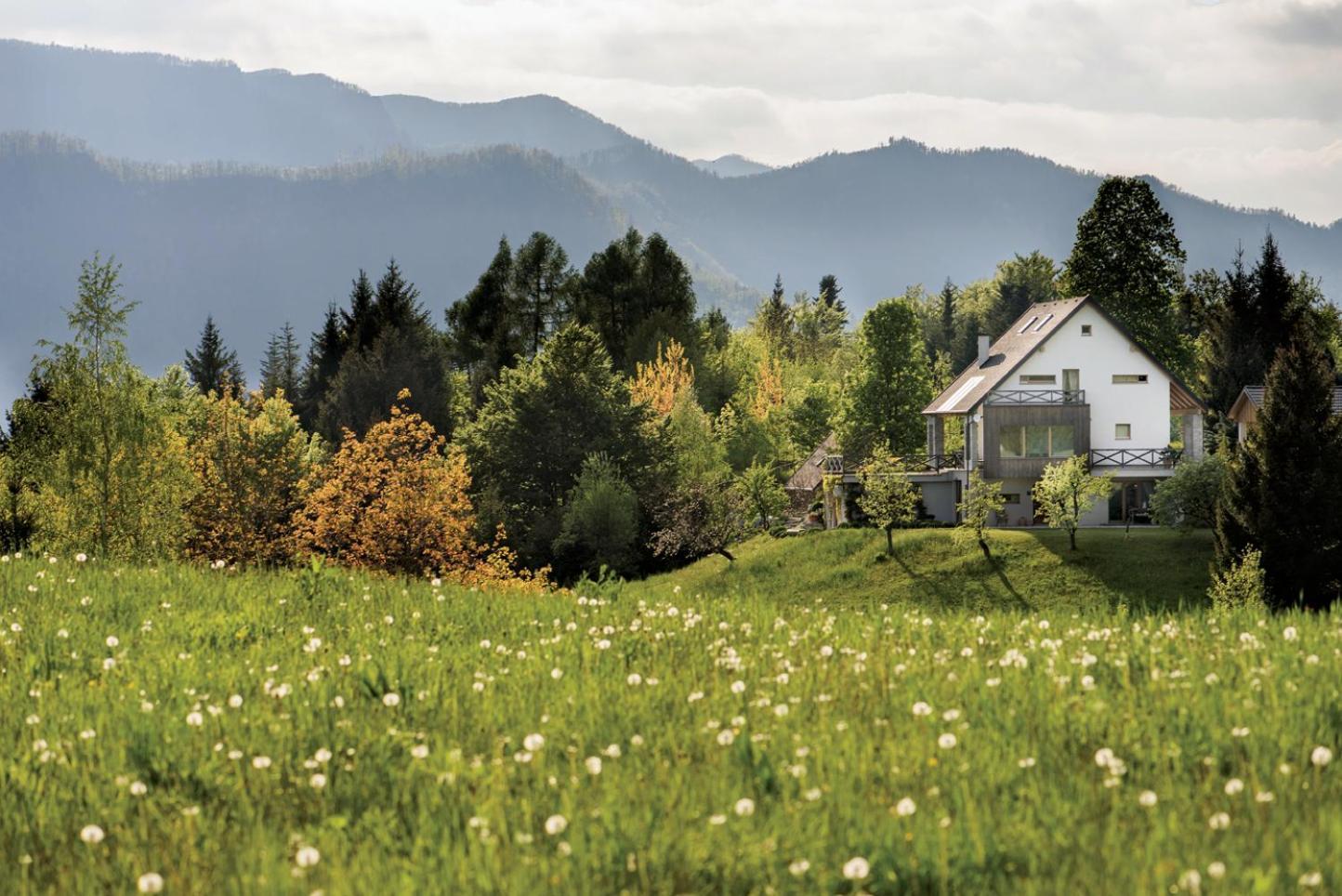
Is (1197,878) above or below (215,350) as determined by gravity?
below

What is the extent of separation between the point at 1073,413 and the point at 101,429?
4548cm

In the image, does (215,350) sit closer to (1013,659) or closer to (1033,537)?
(1033,537)

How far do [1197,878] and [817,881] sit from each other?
152cm

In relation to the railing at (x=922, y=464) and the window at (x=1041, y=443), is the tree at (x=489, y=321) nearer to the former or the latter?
the railing at (x=922, y=464)

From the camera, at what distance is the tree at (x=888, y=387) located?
259 ft

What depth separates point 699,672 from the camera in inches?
363

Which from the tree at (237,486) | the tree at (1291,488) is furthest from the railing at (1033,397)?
the tree at (237,486)

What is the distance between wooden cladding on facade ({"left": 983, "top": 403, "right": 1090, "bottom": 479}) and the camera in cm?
6519

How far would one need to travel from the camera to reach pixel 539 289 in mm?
112062

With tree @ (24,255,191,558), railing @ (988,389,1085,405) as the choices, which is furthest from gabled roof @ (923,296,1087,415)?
tree @ (24,255,191,558)

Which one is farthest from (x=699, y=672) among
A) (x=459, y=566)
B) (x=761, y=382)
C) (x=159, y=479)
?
(x=761, y=382)

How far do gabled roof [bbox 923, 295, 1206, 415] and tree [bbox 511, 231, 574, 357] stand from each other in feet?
154

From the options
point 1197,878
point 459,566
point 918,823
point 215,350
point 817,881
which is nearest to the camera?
point 1197,878

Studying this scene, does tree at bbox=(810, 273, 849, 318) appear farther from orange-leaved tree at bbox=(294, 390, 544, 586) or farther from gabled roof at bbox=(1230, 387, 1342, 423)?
orange-leaved tree at bbox=(294, 390, 544, 586)
